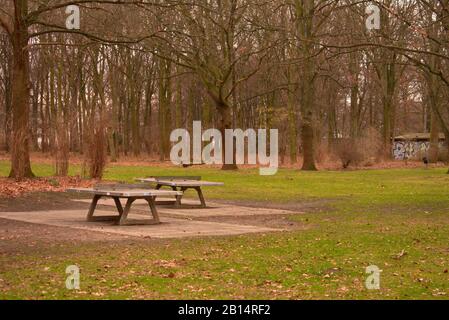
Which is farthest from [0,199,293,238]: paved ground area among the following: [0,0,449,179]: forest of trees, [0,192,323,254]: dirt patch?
[0,0,449,179]: forest of trees

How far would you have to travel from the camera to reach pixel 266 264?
10039 millimetres

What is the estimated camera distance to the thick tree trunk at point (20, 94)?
78.6 ft

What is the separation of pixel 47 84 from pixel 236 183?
3996 cm

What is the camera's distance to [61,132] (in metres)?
25.8

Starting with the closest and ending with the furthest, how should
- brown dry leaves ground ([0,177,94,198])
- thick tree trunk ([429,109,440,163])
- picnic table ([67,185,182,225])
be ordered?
1. picnic table ([67,185,182,225])
2. brown dry leaves ground ([0,177,94,198])
3. thick tree trunk ([429,109,440,163])

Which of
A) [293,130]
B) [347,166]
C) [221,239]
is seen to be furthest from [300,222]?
[293,130]

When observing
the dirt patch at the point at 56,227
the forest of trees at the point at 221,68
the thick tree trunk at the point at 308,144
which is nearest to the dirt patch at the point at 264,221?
the dirt patch at the point at 56,227

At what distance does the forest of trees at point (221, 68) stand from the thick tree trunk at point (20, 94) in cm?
4

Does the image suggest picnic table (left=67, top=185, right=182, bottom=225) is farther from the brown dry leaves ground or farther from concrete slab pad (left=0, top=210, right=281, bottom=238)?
the brown dry leaves ground

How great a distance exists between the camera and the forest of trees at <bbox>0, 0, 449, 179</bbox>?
24.3 m

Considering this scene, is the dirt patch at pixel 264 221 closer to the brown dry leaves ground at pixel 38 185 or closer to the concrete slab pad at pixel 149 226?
the concrete slab pad at pixel 149 226

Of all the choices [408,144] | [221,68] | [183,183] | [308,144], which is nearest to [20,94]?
[183,183]

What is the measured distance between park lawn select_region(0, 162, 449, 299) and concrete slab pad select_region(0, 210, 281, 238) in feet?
2.88

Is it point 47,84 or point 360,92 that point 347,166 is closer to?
point 360,92
